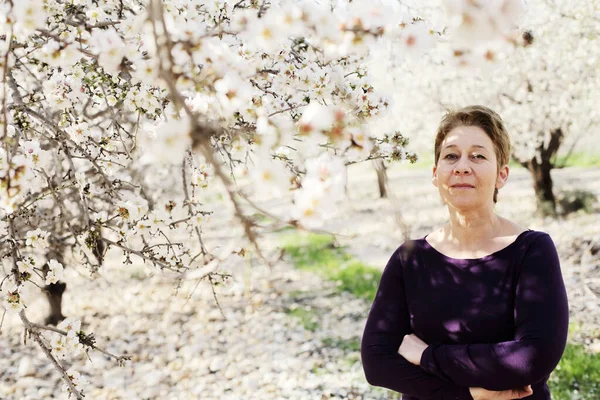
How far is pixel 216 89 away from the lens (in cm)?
123

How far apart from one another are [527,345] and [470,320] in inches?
7.3

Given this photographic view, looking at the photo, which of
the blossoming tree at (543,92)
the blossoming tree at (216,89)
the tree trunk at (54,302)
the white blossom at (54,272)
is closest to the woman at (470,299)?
the blossoming tree at (216,89)

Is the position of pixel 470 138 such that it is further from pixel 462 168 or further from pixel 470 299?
pixel 470 299

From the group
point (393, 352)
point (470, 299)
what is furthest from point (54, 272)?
point (470, 299)

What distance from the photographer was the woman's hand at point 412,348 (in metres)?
1.76

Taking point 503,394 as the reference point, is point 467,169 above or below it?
above

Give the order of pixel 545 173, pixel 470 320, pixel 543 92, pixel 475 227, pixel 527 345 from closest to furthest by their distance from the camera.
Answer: pixel 527 345 < pixel 470 320 < pixel 475 227 < pixel 543 92 < pixel 545 173

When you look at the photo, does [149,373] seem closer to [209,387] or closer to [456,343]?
[209,387]

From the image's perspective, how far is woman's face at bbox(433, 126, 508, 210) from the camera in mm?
1771

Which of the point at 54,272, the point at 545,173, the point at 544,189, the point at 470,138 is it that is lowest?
the point at 470,138

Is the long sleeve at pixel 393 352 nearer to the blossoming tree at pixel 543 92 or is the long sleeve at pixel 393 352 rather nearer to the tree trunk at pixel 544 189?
the blossoming tree at pixel 543 92

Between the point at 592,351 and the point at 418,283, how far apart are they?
2.88 meters

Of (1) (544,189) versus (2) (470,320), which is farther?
(1) (544,189)

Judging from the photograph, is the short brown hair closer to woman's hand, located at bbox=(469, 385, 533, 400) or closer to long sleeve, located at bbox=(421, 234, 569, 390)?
long sleeve, located at bbox=(421, 234, 569, 390)
